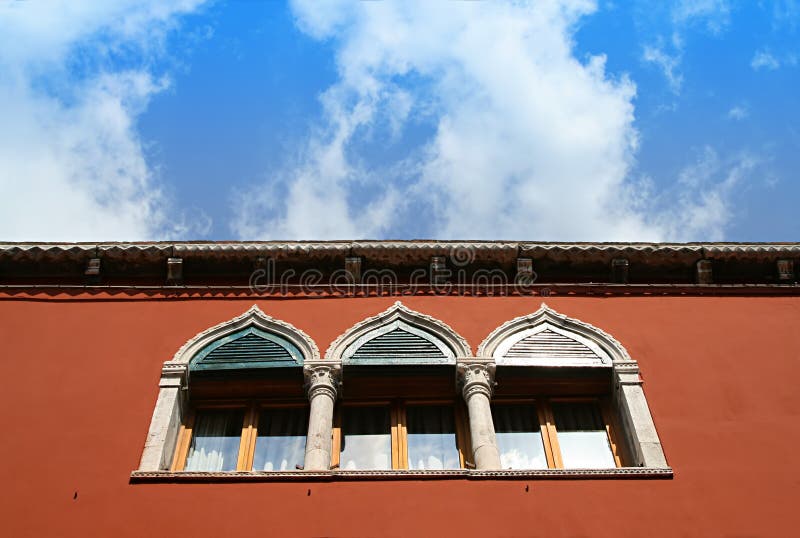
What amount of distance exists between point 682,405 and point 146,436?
410 cm

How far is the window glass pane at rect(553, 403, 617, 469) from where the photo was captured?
7465 millimetres

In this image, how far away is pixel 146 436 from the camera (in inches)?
285

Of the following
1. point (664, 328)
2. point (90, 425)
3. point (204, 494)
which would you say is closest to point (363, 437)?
point (204, 494)

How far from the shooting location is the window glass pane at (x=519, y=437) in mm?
7453

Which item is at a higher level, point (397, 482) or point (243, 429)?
point (243, 429)

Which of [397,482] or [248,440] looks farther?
[248,440]

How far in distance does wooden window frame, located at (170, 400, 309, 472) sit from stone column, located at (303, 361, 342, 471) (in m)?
0.29

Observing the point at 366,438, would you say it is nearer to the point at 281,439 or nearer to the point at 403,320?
the point at 281,439

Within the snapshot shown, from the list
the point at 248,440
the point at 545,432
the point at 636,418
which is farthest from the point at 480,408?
the point at 248,440

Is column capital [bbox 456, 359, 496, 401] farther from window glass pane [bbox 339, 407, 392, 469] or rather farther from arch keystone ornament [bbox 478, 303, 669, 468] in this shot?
window glass pane [bbox 339, 407, 392, 469]

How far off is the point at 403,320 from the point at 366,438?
1.29m

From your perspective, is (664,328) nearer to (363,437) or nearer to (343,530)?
(363,437)

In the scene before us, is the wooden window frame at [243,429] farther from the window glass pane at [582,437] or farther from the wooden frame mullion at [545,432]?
the window glass pane at [582,437]

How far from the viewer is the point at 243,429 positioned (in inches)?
305
